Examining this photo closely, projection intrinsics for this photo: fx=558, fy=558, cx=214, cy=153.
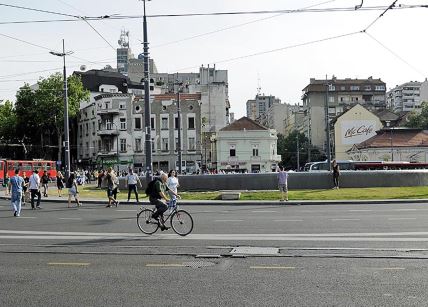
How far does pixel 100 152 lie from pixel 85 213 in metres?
65.6

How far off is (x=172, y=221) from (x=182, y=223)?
1.12ft

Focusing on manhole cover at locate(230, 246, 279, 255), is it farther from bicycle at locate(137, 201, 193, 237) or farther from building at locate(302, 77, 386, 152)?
building at locate(302, 77, 386, 152)

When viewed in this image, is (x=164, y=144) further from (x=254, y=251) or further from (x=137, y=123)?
(x=254, y=251)

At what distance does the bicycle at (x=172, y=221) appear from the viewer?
15.0 meters

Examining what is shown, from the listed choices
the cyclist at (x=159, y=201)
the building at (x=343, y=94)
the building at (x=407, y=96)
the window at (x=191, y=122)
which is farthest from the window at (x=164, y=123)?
the building at (x=407, y=96)

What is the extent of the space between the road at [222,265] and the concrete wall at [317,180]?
709 inches

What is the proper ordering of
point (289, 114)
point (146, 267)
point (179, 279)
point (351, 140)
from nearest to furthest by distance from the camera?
point (179, 279), point (146, 267), point (351, 140), point (289, 114)

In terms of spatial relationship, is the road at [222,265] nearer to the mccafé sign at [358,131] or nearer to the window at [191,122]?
the window at [191,122]

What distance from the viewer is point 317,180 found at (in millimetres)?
35594

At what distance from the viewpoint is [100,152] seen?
8762 centimetres

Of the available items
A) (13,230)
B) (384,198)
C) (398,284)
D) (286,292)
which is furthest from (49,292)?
(384,198)

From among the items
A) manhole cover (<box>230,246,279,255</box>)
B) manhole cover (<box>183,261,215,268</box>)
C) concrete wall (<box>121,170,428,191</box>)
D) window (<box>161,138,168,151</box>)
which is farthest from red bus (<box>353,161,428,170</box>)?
manhole cover (<box>183,261,215,268</box>)

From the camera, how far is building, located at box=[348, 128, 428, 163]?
82.6 meters

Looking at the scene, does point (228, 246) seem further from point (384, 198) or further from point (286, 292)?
point (384, 198)
